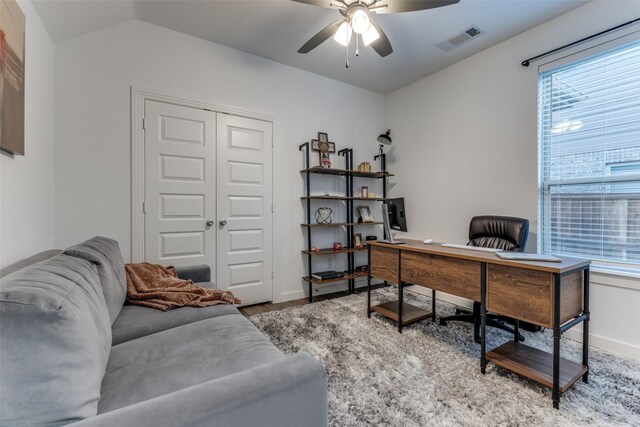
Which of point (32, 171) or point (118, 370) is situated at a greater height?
point (32, 171)

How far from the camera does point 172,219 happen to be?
2.79m

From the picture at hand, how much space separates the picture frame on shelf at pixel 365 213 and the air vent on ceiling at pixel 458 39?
2088 millimetres

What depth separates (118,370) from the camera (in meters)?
1.07

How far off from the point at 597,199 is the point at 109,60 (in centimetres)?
441

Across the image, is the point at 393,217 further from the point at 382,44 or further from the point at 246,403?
the point at 246,403

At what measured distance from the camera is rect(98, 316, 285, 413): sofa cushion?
95cm

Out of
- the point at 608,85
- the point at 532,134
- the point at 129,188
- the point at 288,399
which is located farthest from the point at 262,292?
the point at 608,85

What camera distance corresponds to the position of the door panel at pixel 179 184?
2686 millimetres

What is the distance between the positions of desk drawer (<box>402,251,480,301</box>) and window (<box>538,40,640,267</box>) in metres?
1.26

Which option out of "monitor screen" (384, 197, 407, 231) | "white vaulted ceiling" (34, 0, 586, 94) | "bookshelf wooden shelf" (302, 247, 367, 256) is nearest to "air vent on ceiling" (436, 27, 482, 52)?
"white vaulted ceiling" (34, 0, 586, 94)

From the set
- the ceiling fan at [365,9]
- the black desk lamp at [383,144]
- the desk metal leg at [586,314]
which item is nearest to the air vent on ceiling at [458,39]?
the ceiling fan at [365,9]

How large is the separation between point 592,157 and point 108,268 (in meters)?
3.69

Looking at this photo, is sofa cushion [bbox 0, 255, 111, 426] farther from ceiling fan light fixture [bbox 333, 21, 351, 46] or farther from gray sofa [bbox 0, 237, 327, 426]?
ceiling fan light fixture [bbox 333, 21, 351, 46]

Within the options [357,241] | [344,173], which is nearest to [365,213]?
[357,241]
